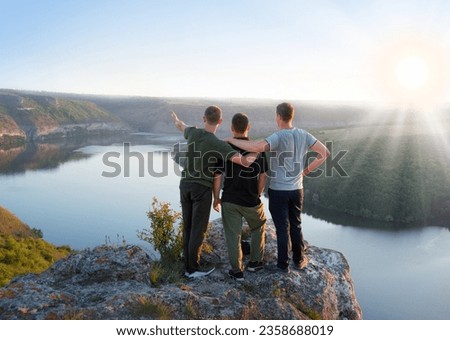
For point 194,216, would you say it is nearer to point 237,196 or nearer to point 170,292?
point 237,196

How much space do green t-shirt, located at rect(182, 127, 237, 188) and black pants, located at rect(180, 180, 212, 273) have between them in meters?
0.15

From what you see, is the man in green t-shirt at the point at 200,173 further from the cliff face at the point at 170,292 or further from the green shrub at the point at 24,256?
the green shrub at the point at 24,256

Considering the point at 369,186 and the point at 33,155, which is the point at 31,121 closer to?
the point at 33,155

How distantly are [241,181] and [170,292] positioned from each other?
2253 mm

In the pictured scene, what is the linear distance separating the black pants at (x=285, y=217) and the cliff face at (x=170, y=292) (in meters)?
0.48

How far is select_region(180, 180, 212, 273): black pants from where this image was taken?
745 centimetres

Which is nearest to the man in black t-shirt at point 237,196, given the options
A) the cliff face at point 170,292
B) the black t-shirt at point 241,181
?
the black t-shirt at point 241,181

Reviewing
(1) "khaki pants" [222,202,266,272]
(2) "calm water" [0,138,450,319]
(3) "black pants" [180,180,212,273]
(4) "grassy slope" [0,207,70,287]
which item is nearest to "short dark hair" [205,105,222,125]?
(3) "black pants" [180,180,212,273]

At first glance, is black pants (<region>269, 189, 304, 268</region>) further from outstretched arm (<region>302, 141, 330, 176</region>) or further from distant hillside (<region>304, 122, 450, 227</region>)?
distant hillside (<region>304, 122, 450, 227</region>)

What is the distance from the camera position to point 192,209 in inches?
300

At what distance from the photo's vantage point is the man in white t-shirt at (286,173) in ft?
24.1

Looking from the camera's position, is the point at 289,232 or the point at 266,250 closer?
the point at 289,232
